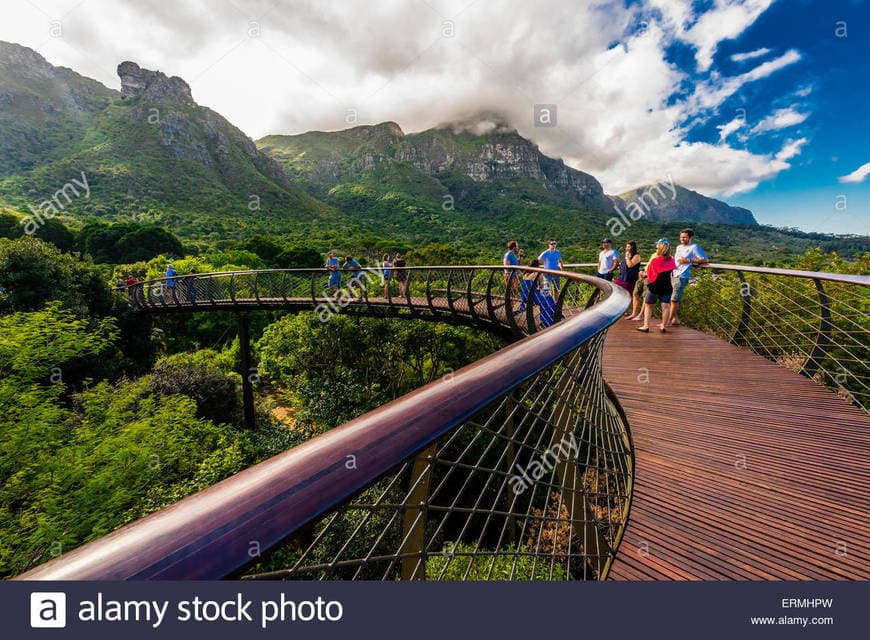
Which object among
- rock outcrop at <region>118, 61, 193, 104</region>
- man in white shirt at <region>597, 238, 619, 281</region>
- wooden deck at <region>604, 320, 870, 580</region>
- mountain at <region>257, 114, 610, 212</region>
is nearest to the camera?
wooden deck at <region>604, 320, 870, 580</region>

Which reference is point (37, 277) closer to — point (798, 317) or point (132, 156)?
point (798, 317)

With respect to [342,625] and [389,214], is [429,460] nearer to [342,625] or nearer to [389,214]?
[342,625]

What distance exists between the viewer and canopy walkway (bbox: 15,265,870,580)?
551 millimetres

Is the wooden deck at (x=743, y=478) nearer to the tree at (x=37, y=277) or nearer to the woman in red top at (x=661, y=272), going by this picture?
the woman in red top at (x=661, y=272)

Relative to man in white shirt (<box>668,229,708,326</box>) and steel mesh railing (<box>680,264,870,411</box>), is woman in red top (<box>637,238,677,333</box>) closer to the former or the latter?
man in white shirt (<box>668,229,708,326</box>)

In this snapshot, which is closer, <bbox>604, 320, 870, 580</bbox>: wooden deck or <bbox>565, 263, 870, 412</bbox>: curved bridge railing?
<bbox>604, 320, 870, 580</bbox>: wooden deck

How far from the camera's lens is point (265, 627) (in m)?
0.83

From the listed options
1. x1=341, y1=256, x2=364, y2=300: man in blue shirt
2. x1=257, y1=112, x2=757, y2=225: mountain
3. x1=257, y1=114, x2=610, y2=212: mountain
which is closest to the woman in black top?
x1=341, y1=256, x2=364, y2=300: man in blue shirt

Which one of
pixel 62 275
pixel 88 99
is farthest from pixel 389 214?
pixel 88 99

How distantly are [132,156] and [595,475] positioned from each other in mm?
78142

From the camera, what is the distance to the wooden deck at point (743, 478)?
2074mm

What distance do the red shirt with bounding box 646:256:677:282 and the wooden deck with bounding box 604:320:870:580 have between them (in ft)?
5.56

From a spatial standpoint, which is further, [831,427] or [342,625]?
[831,427]

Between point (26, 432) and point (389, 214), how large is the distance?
67082 mm
